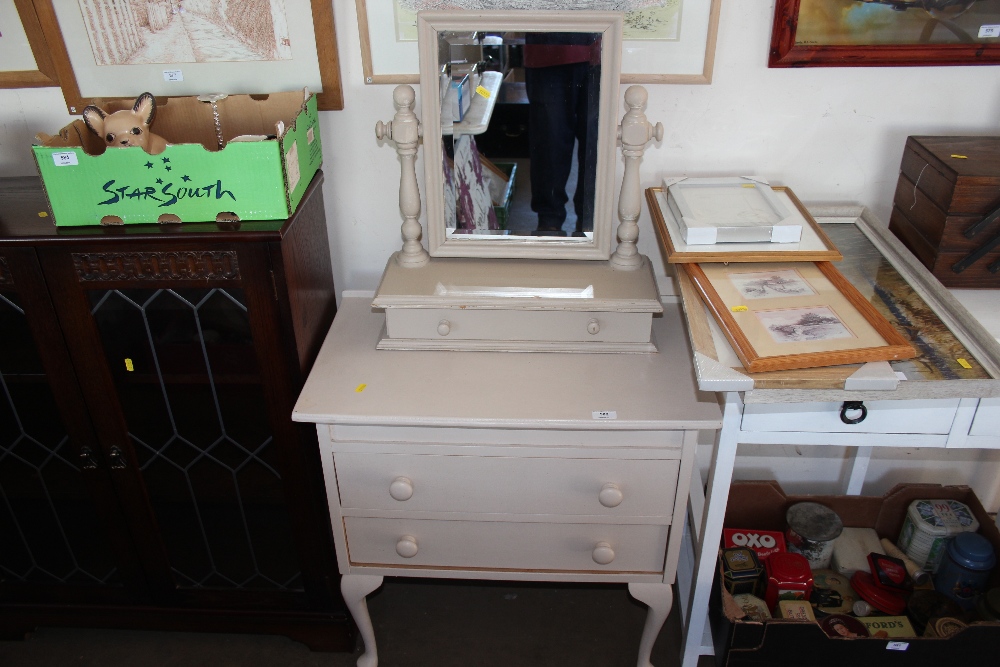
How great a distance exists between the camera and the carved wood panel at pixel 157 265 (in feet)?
4.52

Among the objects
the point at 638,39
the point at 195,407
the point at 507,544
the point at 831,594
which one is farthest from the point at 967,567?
the point at 195,407

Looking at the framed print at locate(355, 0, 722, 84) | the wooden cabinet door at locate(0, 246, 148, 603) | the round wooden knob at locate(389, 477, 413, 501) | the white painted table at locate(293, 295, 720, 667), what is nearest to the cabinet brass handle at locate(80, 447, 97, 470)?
the wooden cabinet door at locate(0, 246, 148, 603)

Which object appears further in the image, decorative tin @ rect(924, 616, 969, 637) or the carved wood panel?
decorative tin @ rect(924, 616, 969, 637)

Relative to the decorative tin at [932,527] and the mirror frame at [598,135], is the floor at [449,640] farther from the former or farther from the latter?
the mirror frame at [598,135]

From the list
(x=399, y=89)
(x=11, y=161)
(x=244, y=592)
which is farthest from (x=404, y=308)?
(x=11, y=161)

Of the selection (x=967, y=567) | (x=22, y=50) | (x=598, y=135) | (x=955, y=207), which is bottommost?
(x=967, y=567)

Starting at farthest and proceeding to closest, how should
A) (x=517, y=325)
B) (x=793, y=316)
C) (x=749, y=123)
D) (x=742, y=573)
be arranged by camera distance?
(x=742, y=573)
(x=749, y=123)
(x=517, y=325)
(x=793, y=316)

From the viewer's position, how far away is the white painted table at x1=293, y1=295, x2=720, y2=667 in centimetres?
141

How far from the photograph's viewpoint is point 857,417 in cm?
133

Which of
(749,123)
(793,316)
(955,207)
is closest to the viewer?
(793,316)

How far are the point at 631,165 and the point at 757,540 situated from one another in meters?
0.97

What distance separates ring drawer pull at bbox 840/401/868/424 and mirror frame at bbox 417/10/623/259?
553 mm

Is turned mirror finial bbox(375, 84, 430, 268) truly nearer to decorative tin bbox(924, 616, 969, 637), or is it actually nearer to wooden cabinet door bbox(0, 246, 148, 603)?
wooden cabinet door bbox(0, 246, 148, 603)

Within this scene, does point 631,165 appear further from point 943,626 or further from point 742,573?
point 943,626
